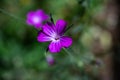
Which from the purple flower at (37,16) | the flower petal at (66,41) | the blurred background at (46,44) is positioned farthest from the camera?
the purple flower at (37,16)

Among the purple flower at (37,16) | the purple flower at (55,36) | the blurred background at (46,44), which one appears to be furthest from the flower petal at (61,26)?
the purple flower at (37,16)

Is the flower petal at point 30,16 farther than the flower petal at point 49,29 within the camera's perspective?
Yes

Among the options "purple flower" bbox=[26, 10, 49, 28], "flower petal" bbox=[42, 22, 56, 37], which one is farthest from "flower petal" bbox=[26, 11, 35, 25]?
"flower petal" bbox=[42, 22, 56, 37]

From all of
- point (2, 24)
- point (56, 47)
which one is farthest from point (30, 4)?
point (56, 47)

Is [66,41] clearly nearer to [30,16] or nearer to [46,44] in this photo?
[46,44]

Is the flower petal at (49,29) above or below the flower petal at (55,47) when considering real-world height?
above

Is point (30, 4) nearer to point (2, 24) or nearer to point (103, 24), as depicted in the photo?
point (2, 24)

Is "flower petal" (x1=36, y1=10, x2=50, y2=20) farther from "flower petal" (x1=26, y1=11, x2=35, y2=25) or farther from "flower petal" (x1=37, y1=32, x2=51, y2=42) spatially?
"flower petal" (x1=37, y1=32, x2=51, y2=42)

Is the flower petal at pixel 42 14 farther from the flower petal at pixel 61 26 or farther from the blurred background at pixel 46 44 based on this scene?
the flower petal at pixel 61 26
